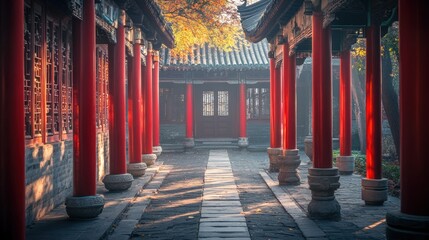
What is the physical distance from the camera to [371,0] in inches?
316

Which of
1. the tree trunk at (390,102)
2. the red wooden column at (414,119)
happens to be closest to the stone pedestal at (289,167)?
the tree trunk at (390,102)

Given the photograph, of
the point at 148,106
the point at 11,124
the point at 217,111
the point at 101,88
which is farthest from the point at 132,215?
the point at 217,111

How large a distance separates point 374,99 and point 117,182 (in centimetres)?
484

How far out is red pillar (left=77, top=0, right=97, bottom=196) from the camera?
7.15m

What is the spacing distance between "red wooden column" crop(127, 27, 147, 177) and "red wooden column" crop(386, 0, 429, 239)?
27.1ft

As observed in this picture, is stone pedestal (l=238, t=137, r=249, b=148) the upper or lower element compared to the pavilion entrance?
lower

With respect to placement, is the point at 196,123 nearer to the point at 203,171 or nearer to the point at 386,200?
the point at 203,171

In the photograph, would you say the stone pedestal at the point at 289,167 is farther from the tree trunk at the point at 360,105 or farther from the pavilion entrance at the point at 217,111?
the pavilion entrance at the point at 217,111

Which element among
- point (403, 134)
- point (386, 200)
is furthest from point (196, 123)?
point (403, 134)

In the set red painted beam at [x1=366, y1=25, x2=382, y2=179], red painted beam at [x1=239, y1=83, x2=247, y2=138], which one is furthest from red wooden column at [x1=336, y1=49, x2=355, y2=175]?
red painted beam at [x1=239, y1=83, x2=247, y2=138]

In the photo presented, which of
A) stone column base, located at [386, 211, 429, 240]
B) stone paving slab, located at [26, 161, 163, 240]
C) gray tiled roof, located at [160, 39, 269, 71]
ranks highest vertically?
gray tiled roof, located at [160, 39, 269, 71]

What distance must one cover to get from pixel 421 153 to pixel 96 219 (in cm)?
453

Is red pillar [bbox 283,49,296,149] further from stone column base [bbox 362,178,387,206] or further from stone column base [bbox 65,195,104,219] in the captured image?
stone column base [bbox 65,195,104,219]

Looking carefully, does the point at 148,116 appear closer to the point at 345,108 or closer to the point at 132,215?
the point at 345,108
